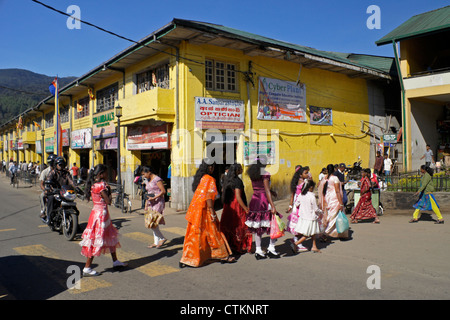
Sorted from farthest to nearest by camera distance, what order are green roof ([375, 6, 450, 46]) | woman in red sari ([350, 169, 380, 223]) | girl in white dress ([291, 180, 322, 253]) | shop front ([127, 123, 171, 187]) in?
green roof ([375, 6, 450, 46]) → shop front ([127, 123, 171, 187]) → woman in red sari ([350, 169, 380, 223]) → girl in white dress ([291, 180, 322, 253])

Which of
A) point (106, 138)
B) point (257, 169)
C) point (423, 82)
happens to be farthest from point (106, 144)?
point (423, 82)

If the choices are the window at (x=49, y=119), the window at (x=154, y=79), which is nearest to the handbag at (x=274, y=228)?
the window at (x=154, y=79)

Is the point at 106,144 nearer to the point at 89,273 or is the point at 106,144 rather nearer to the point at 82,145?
the point at 82,145

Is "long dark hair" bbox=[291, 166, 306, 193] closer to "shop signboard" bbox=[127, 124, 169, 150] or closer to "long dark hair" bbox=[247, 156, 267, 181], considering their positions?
"long dark hair" bbox=[247, 156, 267, 181]

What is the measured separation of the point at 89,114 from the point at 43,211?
46.4 feet

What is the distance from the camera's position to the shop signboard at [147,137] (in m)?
14.8

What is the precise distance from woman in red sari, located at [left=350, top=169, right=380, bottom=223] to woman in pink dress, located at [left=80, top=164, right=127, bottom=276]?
7.31 meters

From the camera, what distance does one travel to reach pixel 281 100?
16750mm

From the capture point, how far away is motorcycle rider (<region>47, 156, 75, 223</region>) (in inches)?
364

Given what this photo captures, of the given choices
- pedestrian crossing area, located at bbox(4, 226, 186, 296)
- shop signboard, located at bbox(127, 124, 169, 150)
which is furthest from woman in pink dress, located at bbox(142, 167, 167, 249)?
shop signboard, located at bbox(127, 124, 169, 150)

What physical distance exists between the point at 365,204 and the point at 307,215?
14.5 feet
